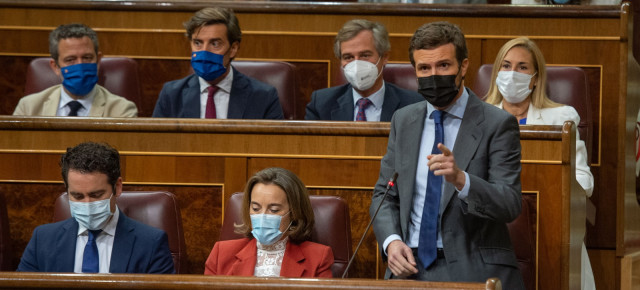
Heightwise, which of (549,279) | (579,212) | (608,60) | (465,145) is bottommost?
(549,279)

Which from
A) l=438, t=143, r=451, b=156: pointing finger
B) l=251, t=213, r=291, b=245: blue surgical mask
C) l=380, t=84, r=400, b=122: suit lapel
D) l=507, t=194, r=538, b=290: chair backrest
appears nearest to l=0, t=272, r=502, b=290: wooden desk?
l=438, t=143, r=451, b=156: pointing finger

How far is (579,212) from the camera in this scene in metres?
1.59

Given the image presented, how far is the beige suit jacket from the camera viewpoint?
2.06 m

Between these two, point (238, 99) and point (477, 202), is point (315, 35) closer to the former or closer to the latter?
point (238, 99)

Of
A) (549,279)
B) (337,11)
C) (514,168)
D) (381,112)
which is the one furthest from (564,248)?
(337,11)

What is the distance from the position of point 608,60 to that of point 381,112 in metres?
0.55

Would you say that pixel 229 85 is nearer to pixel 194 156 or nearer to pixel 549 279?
pixel 194 156

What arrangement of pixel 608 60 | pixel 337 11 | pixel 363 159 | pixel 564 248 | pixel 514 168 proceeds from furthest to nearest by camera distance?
pixel 337 11, pixel 608 60, pixel 363 159, pixel 564 248, pixel 514 168

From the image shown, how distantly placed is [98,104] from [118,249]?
0.62 m

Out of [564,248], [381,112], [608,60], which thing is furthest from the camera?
[608,60]

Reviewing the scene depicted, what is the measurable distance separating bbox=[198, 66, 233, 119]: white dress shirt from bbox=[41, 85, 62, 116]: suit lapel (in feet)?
1.02

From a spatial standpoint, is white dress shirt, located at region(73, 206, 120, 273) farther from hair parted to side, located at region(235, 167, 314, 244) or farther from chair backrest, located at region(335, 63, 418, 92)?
chair backrest, located at region(335, 63, 418, 92)

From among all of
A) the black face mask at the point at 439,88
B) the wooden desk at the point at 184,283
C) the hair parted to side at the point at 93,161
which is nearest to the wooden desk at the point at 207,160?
the hair parted to side at the point at 93,161

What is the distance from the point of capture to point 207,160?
1.71 metres
